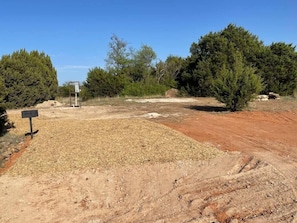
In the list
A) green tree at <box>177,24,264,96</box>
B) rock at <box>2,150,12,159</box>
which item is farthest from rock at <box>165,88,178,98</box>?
rock at <box>2,150,12,159</box>

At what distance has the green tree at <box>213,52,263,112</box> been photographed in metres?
14.2

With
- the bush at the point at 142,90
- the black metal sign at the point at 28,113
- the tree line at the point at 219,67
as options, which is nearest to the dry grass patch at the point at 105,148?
the black metal sign at the point at 28,113

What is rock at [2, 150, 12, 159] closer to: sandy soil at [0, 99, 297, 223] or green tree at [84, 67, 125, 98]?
sandy soil at [0, 99, 297, 223]

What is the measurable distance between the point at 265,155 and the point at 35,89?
17830 millimetres

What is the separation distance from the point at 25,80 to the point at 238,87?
43.6 feet

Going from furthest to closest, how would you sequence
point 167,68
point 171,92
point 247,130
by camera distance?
1. point 167,68
2. point 171,92
3. point 247,130

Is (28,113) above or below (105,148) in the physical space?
above

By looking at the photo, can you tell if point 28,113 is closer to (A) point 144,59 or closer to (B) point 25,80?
(B) point 25,80

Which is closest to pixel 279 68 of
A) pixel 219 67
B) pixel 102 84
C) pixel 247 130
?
pixel 219 67

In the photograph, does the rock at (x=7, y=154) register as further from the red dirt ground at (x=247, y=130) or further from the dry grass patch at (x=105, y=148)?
the red dirt ground at (x=247, y=130)

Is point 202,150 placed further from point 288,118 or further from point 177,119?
point 288,118

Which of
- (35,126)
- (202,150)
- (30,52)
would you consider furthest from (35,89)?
(202,150)

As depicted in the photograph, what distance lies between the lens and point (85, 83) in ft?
99.0

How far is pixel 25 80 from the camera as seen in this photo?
21.6 meters
